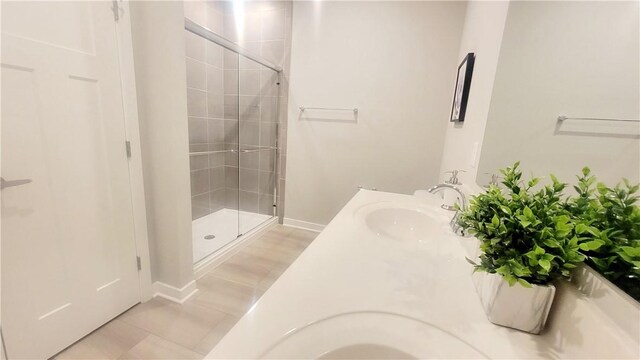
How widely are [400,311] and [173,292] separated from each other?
5.90ft

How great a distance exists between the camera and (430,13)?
7.21 ft

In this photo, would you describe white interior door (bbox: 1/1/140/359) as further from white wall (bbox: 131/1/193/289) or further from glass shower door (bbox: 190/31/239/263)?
glass shower door (bbox: 190/31/239/263)

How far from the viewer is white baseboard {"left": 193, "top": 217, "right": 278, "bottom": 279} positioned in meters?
2.05

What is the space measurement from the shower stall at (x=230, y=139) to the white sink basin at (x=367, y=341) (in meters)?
2.32

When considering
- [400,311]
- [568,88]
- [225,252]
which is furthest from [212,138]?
[568,88]

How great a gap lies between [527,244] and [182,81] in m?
1.78

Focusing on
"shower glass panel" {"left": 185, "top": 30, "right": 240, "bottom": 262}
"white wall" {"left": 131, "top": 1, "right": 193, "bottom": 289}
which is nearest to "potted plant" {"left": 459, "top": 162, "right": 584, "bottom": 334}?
"white wall" {"left": 131, "top": 1, "right": 193, "bottom": 289}

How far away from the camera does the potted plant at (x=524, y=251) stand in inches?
18.6

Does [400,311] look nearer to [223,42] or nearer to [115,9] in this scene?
[115,9]

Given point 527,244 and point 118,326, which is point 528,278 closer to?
point 527,244

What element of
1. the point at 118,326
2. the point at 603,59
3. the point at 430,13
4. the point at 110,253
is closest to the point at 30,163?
the point at 110,253

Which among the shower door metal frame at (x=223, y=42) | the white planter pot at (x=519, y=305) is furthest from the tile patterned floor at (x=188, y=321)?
the shower door metal frame at (x=223, y=42)

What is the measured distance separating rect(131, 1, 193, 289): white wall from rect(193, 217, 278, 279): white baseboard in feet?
0.75

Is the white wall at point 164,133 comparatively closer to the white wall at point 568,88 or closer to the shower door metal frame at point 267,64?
the shower door metal frame at point 267,64
